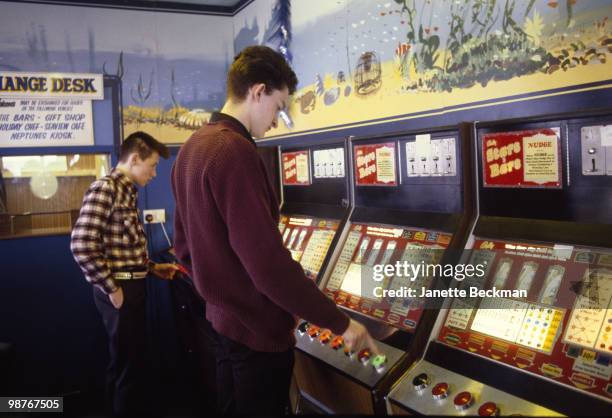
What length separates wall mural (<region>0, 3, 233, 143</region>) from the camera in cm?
391

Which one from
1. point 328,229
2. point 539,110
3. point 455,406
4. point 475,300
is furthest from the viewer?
point 328,229

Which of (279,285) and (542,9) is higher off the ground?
(542,9)

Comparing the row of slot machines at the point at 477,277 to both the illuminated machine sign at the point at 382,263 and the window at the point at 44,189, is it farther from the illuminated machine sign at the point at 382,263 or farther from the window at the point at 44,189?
the window at the point at 44,189

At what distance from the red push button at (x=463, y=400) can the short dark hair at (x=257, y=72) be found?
1.06 meters

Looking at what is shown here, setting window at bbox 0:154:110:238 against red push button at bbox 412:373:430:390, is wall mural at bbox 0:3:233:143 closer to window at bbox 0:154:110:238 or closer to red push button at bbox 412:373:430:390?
window at bbox 0:154:110:238

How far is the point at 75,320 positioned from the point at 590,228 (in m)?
3.50

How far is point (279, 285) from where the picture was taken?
4.70 ft

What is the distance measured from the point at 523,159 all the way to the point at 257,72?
886 mm

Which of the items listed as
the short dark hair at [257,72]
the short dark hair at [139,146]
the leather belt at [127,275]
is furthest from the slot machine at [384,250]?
the short dark hair at [139,146]

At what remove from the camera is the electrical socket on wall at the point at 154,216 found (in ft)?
13.6

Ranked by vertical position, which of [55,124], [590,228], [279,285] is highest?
[55,124]

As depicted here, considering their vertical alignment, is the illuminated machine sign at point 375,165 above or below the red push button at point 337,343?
above

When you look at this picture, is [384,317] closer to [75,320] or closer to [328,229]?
[328,229]

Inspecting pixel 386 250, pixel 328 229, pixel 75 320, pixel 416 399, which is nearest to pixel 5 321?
pixel 75 320
